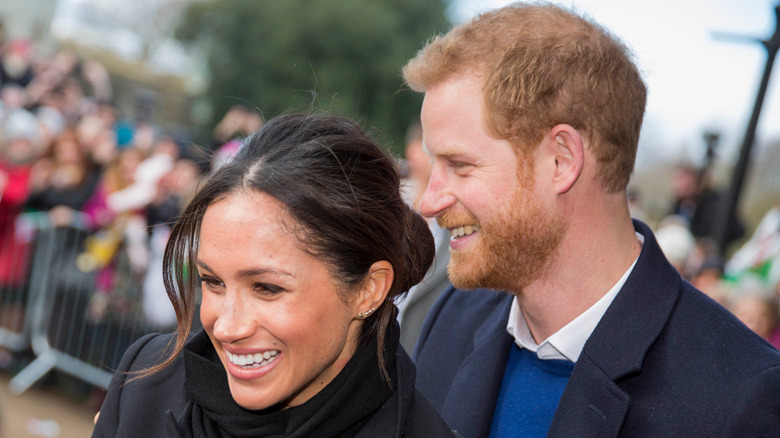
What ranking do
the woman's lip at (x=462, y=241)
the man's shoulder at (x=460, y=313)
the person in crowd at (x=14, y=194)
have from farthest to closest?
the person in crowd at (x=14, y=194), the man's shoulder at (x=460, y=313), the woman's lip at (x=462, y=241)

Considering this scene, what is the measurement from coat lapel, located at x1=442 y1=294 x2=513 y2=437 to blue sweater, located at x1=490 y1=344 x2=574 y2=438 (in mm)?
35

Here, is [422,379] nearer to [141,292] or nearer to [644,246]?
[644,246]

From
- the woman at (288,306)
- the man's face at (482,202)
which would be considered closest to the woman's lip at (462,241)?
the man's face at (482,202)

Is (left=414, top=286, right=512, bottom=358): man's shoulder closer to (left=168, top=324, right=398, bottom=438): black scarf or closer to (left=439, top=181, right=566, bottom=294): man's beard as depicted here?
(left=439, top=181, right=566, bottom=294): man's beard

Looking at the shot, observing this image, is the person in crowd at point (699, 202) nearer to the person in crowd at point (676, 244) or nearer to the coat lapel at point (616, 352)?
the person in crowd at point (676, 244)

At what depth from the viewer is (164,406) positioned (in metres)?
2.25

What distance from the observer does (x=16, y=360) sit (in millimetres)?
7363

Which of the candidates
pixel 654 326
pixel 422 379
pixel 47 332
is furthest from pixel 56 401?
pixel 654 326

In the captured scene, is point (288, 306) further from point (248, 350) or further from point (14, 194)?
point (14, 194)

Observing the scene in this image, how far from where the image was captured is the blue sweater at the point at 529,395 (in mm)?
2422

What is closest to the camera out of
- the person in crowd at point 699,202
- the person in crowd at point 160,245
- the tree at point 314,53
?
the person in crowd at point 160,245

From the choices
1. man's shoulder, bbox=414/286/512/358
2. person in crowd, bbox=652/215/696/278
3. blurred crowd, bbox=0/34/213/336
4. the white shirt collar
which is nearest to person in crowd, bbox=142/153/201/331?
blurred crowd, bbox=0/34/213/336

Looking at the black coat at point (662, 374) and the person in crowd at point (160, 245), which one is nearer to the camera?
the black coat at point (662, 374)

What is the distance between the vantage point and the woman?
80.0 inches
